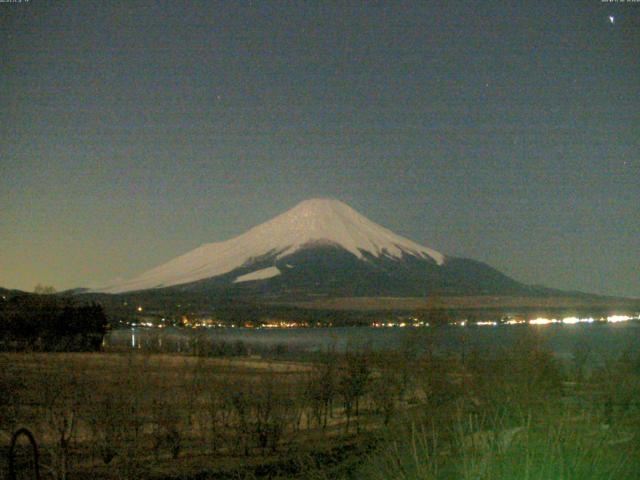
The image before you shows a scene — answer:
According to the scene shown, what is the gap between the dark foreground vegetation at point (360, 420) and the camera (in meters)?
5.70

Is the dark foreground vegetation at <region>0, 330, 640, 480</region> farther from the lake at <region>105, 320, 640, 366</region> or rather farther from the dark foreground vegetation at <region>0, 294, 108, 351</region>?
the dark foreground vegetation at <region>0, 294, 108, 351</region>

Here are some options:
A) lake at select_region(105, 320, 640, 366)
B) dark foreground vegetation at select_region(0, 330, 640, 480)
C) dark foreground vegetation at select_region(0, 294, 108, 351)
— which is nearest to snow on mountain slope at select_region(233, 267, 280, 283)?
lake at select_region(105, 320, 640, 366)

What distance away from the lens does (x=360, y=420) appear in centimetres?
2091

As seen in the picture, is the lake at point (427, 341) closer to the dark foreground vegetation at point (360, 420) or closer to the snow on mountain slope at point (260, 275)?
the dark foreground vegetation at point (360, 420)

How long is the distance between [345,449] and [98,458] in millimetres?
4592

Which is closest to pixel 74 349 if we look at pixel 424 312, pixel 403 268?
pixel 424 312

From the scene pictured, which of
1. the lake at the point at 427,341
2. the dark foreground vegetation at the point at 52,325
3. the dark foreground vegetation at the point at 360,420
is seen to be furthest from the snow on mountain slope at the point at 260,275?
the dark foreground vegetation at the point at 360,420

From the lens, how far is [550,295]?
5832 inches

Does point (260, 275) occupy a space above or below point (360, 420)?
above

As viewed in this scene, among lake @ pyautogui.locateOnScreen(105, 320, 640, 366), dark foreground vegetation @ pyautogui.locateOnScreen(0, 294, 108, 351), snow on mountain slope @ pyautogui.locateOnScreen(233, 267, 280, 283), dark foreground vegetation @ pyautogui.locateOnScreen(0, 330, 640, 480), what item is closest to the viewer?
dark foreground vegetation @ pyautogui.locateOnScreen(0, 330, 640, 480)

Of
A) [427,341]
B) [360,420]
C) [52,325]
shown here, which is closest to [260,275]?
[52,325]

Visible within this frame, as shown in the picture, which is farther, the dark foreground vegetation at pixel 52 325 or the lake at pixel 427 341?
the dark foreground vegetation at pixel 52 325

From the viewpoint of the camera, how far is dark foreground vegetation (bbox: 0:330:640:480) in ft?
18.7

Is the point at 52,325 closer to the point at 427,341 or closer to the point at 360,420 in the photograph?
the point at 360,420
